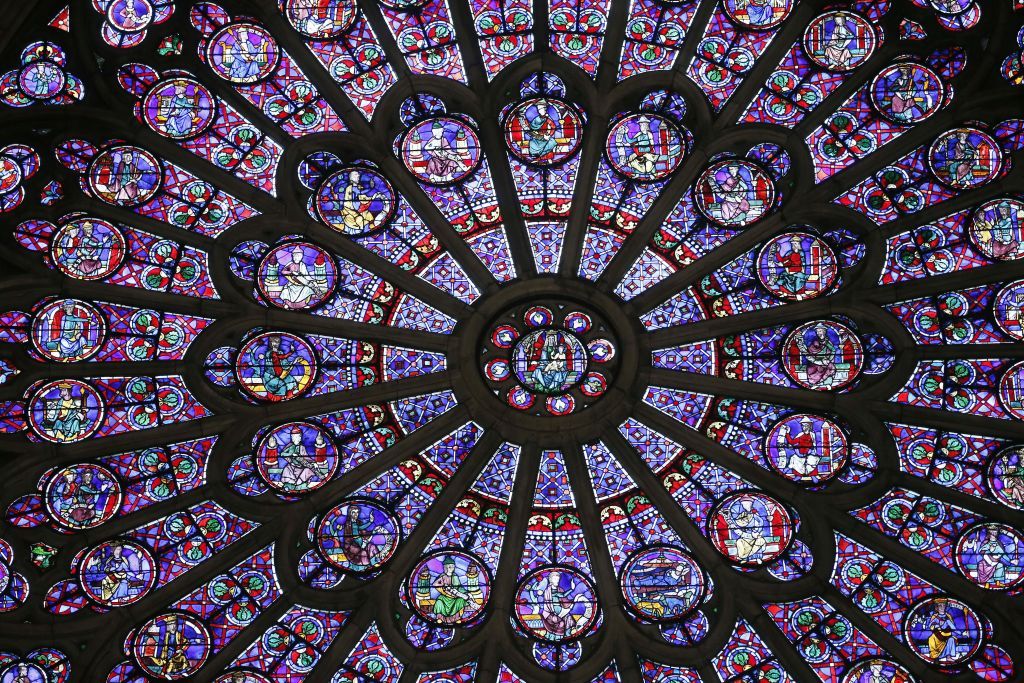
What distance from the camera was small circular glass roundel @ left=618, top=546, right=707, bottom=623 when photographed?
56.9ft

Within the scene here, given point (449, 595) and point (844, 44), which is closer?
point (449, 595)

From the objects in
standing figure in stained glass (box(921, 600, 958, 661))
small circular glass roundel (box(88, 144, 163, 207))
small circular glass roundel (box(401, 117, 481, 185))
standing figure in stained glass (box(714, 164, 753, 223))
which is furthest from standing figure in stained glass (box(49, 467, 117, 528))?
standing figure in stained glass (box(921, 600, 958, 661))

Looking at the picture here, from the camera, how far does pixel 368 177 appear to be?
18.5 meters

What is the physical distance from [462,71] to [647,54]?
2155mm

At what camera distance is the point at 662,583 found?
1742cm

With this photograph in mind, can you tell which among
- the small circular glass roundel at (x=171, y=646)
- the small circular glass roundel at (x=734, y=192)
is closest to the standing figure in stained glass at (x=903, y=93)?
the small circular glass roundel at (x=734, y=192)

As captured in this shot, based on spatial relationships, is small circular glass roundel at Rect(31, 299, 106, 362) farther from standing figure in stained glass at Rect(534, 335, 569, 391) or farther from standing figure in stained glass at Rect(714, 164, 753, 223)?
standing figure in stained glass at Rect(714, 164, 753, 223)

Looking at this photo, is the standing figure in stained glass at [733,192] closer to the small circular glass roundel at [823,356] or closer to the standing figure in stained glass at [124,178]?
the small circular glass roundel at [823,356]

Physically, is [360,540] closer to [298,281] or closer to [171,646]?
[171,646]

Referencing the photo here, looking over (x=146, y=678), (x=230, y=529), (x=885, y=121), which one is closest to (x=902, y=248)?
(x=885, y=121)

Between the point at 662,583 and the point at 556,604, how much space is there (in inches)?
46.6

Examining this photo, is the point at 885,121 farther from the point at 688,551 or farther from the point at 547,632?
the point at 547,632

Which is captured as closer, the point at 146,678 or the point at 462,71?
the point at 146,678

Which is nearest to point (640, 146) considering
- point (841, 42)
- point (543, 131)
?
point (543, 131)
